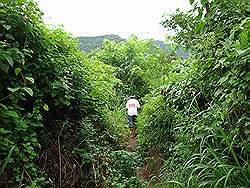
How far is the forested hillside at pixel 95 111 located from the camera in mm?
2191

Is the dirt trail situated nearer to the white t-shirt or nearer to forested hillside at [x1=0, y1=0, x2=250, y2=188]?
forested hillside at [x1=0, y1=0, x2=250, y2=188]

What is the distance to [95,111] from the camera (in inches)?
157

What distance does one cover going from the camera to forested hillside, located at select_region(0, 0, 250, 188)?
7.19 ft

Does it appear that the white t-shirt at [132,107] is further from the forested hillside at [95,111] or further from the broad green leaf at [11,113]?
the broad green leaf at [11,113]

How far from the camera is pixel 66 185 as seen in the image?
2.78 metres

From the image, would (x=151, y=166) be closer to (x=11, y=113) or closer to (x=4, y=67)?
(x=11, y=113)

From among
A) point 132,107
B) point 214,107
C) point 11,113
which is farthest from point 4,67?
point 132,107

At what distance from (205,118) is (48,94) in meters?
1.52

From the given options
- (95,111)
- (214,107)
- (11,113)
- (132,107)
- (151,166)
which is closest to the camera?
(11,113)

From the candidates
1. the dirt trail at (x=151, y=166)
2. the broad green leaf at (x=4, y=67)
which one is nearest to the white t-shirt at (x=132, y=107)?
the dirt trail at (x=151, y=166)

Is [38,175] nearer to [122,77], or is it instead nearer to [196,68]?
[196,68]

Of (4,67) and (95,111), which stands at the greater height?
(4,67)

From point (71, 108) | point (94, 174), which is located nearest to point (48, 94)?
point (71, 108)

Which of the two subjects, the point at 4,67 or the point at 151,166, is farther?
the point at 151,166
